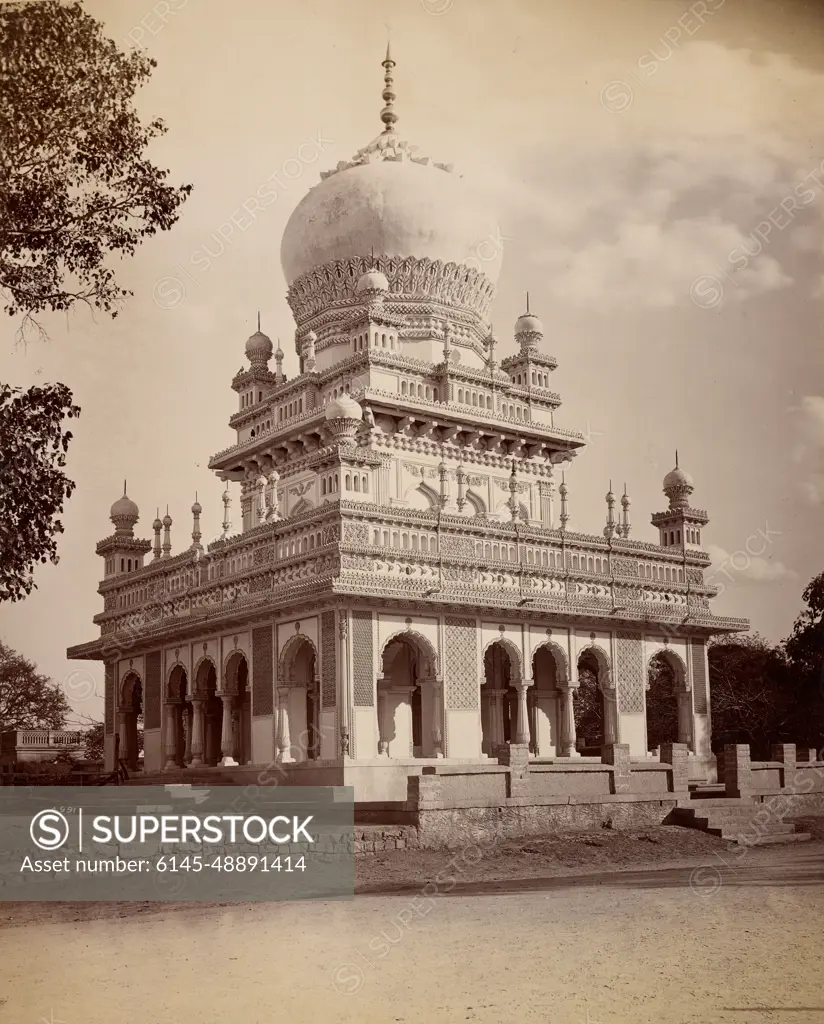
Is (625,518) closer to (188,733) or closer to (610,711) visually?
(610,711)

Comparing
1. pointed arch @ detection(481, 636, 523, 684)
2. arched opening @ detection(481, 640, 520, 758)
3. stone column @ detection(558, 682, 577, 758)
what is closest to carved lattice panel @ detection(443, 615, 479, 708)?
pointed arch @ detection(481, 636, 523, 684)

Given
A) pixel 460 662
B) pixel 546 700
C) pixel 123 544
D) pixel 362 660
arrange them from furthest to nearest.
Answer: pixel 123 544
pixel 546 700
pixel 460 662
pixel 362 660

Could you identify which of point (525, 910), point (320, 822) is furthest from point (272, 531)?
point (525, 910)

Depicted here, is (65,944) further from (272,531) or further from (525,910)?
(272,531)

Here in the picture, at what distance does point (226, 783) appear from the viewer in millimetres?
20578

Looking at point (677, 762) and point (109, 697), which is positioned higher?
point (109, 697)

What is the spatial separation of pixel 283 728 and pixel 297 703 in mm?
595

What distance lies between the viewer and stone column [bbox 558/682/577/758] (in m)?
21.8

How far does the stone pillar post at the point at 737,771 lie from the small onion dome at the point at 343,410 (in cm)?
771

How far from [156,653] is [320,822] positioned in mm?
9232

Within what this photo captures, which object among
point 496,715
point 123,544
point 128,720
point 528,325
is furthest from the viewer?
point 128,720

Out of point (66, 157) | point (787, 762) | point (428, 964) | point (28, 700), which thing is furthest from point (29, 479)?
point (28, 700)

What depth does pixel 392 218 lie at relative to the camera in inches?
923

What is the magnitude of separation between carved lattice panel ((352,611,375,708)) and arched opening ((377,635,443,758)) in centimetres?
56
